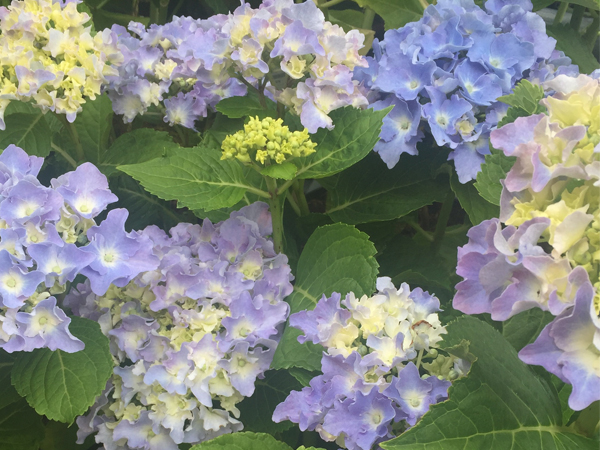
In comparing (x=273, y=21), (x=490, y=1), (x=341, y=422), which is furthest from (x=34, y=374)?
(x=490, y=1)

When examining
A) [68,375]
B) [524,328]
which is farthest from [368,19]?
[68,375]

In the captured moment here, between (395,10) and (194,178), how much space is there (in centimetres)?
61

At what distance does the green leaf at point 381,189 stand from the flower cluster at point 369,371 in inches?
11.0

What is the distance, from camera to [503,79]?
84 centimetres

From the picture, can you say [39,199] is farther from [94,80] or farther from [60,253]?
[94,80]

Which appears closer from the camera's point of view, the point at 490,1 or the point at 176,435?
the point at 176,435

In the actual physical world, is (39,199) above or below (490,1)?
below

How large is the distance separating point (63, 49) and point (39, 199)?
0.33 meters

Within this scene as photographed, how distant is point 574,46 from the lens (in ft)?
3.68

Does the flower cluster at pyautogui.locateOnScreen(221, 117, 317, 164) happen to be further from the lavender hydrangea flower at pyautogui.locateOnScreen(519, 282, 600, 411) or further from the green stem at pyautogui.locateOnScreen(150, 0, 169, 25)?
the green stem at pyautogui.locateOnScreen(150, 0, 169, 25)

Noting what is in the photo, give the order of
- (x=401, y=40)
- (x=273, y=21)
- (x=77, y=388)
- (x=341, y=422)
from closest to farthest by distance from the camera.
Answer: (x=341, y=422) → (x=77, y=388) → (x=273, y=21) → (x=401, y=40)

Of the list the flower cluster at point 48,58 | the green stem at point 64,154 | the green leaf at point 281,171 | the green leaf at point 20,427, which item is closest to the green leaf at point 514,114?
the green leaf at point 281,171

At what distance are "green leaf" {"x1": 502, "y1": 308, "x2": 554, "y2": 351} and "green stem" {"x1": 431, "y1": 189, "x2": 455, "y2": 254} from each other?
35 centimetres

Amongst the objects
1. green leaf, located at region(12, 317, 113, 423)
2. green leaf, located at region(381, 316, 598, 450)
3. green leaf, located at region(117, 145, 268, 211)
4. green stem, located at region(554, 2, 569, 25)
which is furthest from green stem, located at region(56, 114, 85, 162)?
green stem, located at region(554, 2, 569, 25)
